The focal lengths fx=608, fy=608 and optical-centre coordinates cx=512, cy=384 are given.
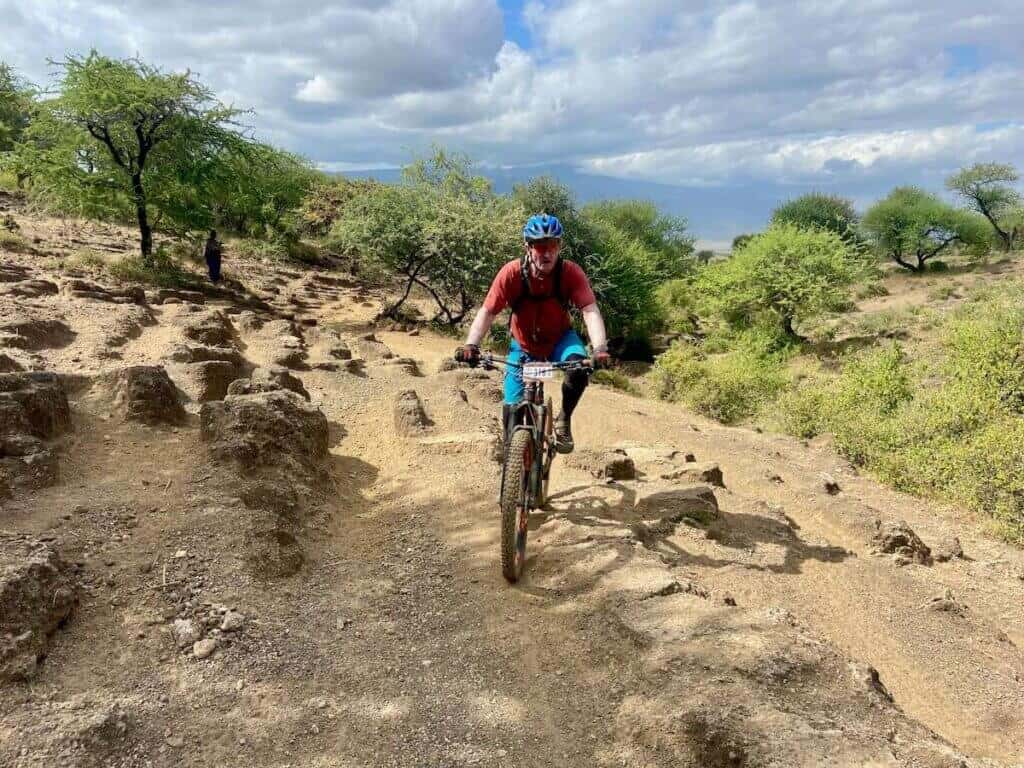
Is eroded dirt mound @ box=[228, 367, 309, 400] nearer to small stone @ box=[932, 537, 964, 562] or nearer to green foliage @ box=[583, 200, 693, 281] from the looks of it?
small stone @ box=[932, 537, 964, 562]

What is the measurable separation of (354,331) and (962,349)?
14.7m

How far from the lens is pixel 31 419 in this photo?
4719 mm

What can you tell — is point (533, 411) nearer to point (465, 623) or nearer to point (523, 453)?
point (523, 453)

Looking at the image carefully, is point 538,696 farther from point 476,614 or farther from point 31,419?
point 31,419

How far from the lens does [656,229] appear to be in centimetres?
3769

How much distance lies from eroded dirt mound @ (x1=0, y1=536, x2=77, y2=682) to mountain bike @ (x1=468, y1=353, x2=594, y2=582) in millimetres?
2409

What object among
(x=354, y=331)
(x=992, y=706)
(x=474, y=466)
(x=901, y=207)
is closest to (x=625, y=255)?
(x=354, y=331)

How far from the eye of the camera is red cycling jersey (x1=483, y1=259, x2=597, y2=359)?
4.55 meters

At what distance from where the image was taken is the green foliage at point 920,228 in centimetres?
4075

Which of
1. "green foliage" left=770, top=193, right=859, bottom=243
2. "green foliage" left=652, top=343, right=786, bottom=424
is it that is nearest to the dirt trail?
"green foliage" left=652, top=343, right=786, bottom=424

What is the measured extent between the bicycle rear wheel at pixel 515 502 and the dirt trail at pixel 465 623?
7.6 inches

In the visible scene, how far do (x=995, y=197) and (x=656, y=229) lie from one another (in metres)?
26.5

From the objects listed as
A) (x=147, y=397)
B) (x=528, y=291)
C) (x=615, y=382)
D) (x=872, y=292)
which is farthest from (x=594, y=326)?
(x=872, y=292)

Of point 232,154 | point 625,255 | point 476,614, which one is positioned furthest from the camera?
point 625,255
